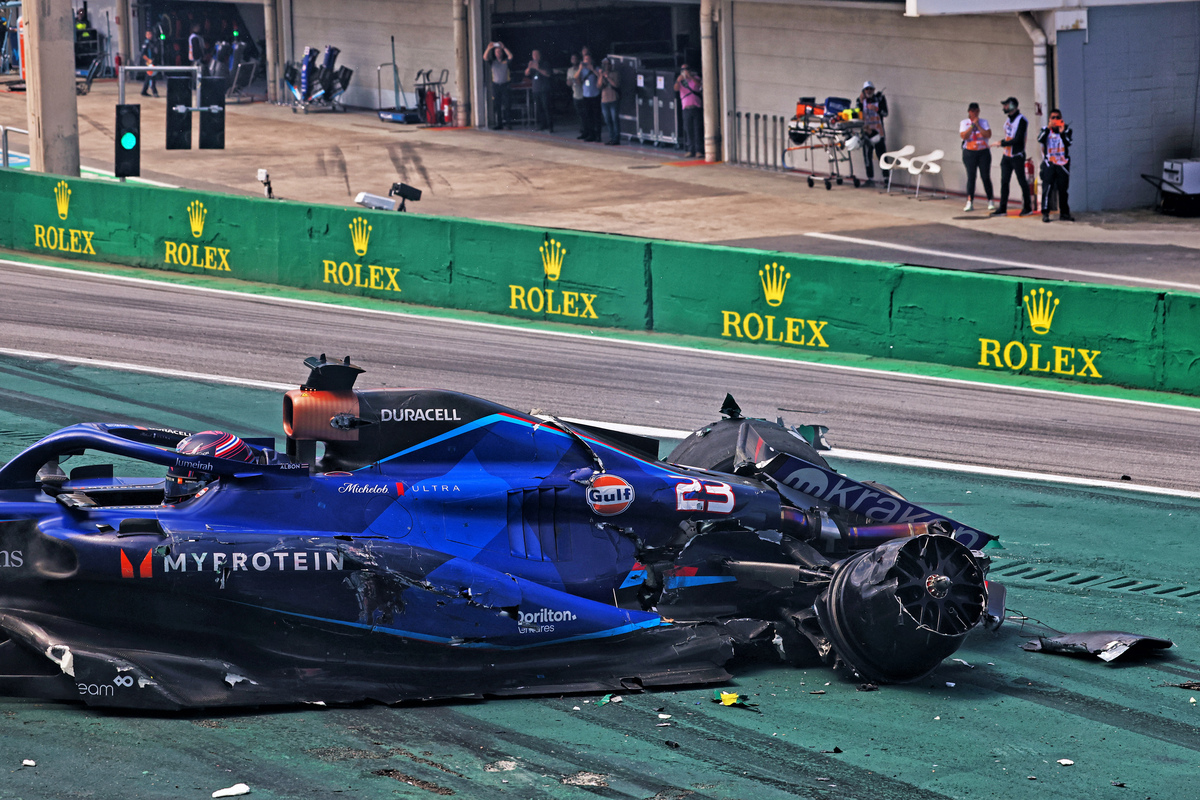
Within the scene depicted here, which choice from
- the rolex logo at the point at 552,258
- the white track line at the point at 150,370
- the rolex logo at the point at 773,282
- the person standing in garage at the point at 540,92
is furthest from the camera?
the person standing in garage at the point at 540,92

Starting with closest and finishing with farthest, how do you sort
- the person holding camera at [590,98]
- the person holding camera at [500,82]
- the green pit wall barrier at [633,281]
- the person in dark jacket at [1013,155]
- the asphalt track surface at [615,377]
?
the asphalt track surface at [615,377], the green pit wall barrier at [633,281], the person in dark jacket at [1013,155], the person holding camera at [590,98], the person holding camera at [500,82]

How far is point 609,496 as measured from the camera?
9328 mm

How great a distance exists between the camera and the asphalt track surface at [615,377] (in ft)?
50.6

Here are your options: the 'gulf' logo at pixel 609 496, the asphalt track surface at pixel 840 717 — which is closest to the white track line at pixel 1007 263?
the asphalt track surface at pixel 840 717

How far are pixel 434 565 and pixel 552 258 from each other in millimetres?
12978

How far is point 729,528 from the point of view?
9531mm

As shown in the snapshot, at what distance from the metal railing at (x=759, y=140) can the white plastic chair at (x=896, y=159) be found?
3362 mm

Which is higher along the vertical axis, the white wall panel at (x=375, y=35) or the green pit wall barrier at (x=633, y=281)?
the white wall panel at (x=375, y=35)

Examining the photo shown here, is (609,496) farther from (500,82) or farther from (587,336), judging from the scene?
(500,82)

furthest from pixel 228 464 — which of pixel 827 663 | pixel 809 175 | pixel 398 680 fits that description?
pixel 809 175

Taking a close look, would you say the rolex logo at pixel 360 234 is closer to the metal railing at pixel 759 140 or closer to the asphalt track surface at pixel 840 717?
the asphalt track surface at pixel 840 717

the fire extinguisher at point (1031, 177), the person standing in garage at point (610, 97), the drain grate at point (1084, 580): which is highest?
the person standing in garage at point (610, 97)

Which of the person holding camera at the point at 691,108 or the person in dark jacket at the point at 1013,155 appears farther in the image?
the person holding camera at the point at 691,108

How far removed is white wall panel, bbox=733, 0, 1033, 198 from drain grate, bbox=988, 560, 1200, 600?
67.7 feet
